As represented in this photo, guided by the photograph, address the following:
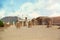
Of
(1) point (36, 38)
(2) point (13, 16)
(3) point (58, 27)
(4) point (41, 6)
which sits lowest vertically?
(1) point (36, 38)

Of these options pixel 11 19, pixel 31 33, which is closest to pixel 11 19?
pixel 11 19

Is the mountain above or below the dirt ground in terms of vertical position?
above

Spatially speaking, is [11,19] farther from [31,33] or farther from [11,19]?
[31,33]

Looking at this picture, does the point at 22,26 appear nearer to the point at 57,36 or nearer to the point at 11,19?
the point at 11,19

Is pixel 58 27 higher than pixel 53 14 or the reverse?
the reverse

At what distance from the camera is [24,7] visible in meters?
2.08

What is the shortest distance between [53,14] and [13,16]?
1.78ft

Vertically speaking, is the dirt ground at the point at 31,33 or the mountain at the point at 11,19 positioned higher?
the mountain at the point at 11,19

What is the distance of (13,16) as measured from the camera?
6.84 feet

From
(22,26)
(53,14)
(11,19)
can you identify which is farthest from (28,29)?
(53,14)

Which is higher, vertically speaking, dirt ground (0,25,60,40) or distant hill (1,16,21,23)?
distant hill (1,16,21,23)

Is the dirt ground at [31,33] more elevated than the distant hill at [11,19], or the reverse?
the distant hill at [11,19]

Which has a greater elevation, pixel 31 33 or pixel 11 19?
pixel 11 19

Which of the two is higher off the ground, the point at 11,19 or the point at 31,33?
the point at 11,19
